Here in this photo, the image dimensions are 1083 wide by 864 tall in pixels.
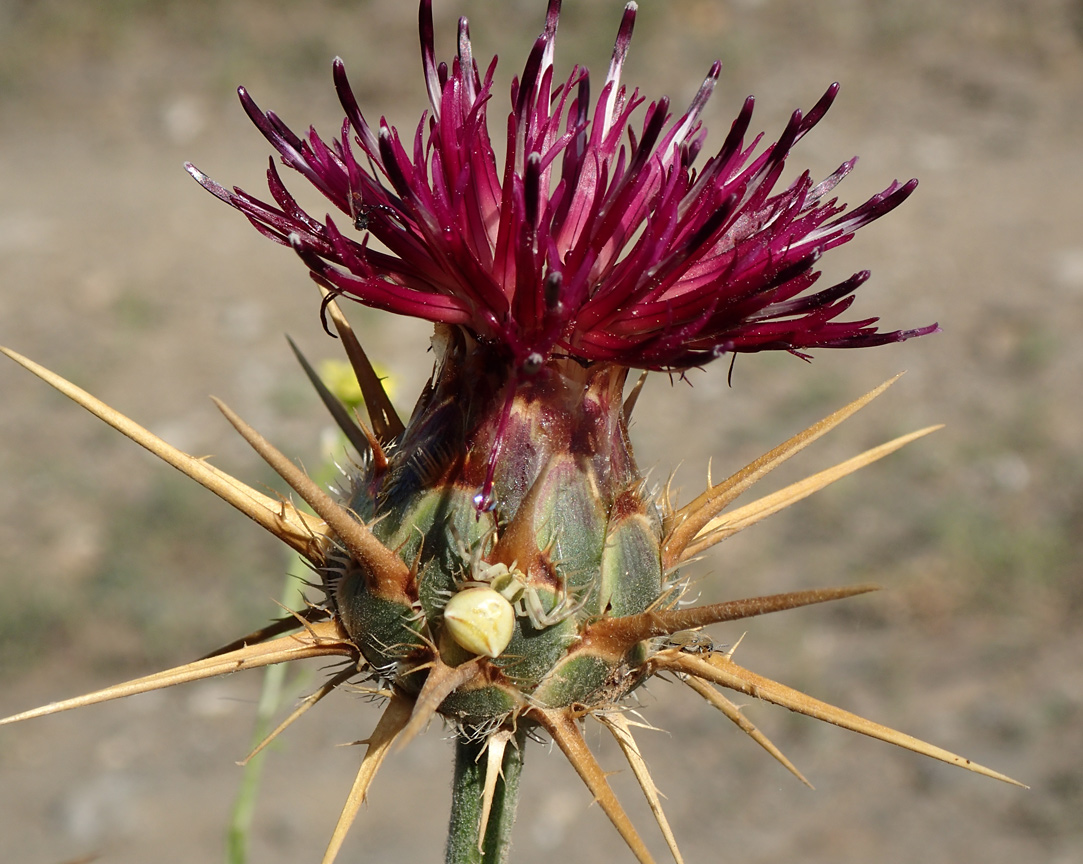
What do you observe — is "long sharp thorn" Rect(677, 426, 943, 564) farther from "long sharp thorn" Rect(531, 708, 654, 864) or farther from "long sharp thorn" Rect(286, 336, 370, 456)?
"long sharp thorn" Rect(286, 336, 370, 456)

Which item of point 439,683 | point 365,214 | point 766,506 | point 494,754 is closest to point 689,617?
point 439,683

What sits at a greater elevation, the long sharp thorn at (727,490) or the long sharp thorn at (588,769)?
the long sharp thorn at (727,490)

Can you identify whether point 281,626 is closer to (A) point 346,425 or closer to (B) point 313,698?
(B) point 313,698

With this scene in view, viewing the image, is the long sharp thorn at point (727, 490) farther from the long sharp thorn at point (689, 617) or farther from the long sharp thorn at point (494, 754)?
the long sharp thorn at point (494, 754)

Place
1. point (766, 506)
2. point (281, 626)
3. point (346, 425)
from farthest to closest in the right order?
point (346, 425) < point (766, 506) < point (281, 626)

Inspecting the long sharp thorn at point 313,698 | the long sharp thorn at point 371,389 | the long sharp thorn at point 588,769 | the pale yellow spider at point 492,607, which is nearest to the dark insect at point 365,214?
the long sharp thorn at point 371,389

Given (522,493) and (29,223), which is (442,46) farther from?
(522,493)
